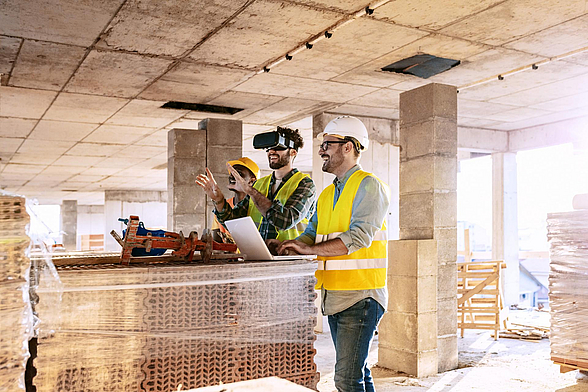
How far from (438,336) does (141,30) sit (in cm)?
464

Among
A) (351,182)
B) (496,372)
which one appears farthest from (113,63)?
(496,372)

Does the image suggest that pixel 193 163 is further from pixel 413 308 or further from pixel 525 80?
pixel 525 80

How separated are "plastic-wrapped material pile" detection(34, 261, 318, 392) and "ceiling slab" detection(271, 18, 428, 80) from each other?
2996 mm

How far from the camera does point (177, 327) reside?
233 centimetres

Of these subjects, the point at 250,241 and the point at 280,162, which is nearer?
the point at 250,241

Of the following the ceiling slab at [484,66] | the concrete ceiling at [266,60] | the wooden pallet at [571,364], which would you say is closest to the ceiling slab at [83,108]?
the concrete ceiling at [266,60]

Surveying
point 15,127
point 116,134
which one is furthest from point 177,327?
point 116,134

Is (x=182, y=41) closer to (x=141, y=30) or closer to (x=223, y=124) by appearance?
(x=141, y=30)

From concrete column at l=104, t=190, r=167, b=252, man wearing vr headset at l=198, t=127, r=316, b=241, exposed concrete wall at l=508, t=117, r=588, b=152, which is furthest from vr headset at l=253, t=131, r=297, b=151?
concrete column at l=104, t=190, r=167, b=252

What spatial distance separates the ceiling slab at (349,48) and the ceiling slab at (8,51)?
269 cm

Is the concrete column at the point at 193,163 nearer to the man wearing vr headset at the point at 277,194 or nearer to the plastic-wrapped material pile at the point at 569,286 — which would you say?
the man wearing vr headset at the point at 277,194

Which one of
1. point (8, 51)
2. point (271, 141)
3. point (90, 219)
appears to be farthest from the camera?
point (90, 219)

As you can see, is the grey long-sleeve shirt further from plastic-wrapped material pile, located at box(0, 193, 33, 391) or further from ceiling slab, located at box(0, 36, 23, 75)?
ceiling slab, located at box(0, 36, 23, 75)

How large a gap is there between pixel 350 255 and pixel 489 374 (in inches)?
155
